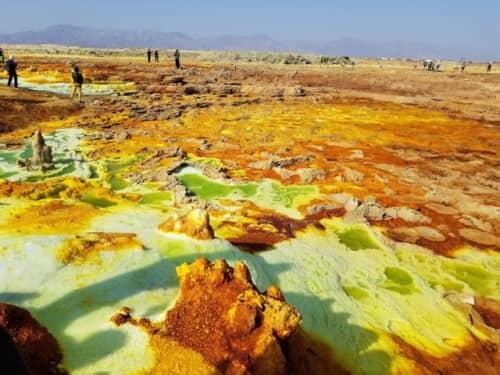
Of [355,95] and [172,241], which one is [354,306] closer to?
[172,241]

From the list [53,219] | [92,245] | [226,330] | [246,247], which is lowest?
[246,247]

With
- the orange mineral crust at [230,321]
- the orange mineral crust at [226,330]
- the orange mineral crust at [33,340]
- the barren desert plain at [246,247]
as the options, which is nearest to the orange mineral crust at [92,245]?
the barren desert plain at [246,247]

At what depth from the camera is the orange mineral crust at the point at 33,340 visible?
4156 millimetres

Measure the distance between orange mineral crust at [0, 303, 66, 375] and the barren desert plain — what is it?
0.06 ft

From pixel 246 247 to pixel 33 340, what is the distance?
170 inches

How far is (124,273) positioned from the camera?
6125 mm

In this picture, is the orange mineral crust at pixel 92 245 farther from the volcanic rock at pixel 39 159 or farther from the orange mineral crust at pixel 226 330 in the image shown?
the volcanic rock at pixel 39 159

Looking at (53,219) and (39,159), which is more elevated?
(53,219)

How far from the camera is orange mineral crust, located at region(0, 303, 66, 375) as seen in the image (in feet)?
13.6

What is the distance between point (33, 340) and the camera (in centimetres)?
434

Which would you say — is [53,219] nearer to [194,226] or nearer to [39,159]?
[194,226]

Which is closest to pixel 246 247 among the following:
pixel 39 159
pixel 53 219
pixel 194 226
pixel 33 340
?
pixel 194 226

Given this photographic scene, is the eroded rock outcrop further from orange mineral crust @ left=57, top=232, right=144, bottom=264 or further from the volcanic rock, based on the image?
the volcanic rock

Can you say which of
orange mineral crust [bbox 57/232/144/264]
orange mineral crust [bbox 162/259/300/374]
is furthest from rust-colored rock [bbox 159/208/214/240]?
orange mineral crust [bbox 162/259/300/374]
